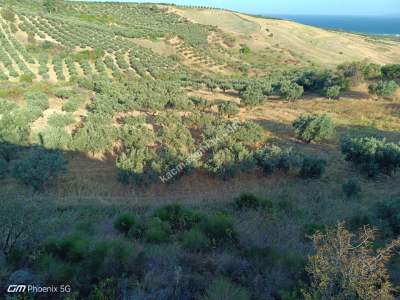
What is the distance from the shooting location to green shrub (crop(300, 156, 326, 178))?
1345cm

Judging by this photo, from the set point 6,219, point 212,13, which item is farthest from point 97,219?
point 212,13

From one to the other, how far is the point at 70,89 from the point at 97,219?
56.1 ft

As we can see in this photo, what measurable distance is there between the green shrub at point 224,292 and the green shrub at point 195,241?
1608mm

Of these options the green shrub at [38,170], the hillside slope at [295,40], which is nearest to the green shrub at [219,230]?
the green shrub at [38,170]

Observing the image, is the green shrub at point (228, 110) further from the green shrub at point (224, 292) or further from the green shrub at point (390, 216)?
the green shrub at point (224, 292)

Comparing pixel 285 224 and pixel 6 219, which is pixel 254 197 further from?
pixel 6 219

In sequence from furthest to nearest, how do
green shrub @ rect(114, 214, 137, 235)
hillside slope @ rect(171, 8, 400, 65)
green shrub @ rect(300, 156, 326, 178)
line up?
1. hillside slope @ rect(171, 8, 400, 65)
2. green shrub @ rect(300, 156, 326, 178)
3. green shrub @ rect(114, 214, 137, 235)

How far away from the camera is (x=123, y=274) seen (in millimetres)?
5477

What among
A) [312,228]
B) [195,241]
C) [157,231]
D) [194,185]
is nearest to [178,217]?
[157,231]

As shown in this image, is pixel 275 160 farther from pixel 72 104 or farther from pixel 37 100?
pixel 37 100

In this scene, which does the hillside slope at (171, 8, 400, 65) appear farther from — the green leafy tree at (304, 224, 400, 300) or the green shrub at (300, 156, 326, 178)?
the green leafy tree at (304, 224, 400, 300)

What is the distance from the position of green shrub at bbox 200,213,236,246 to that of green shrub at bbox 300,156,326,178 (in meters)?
6.55

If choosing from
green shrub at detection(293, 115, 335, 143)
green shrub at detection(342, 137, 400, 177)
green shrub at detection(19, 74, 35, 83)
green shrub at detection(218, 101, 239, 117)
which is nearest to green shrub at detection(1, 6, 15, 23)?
green shrub at detection(19, 74, 35, 83)

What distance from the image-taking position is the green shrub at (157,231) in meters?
7.25
